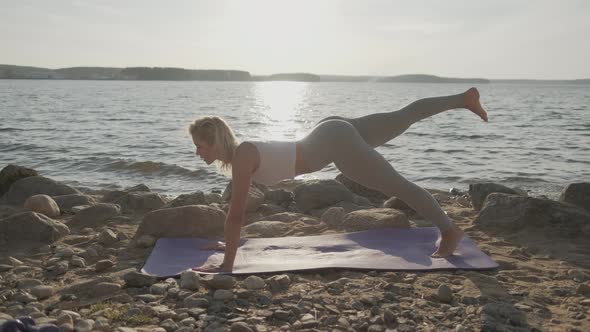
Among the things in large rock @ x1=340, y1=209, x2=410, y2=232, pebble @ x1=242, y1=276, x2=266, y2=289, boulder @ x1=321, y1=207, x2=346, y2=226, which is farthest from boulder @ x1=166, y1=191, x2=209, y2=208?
pebble @ x1=242, y1=276, x2=266, y2=289

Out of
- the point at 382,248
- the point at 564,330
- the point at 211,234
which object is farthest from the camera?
the point at 211,234

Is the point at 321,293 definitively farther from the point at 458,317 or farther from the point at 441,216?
the point at 441,216

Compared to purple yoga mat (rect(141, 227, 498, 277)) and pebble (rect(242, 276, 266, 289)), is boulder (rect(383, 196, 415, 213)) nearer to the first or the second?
purple yoga mat (rect(141, 227, 498, 277))

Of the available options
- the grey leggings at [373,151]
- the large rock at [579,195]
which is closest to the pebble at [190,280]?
the grey leggings at [373,151]

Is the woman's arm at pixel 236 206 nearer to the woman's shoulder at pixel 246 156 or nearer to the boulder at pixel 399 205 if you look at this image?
the woman's shoulder at pixel 246 156

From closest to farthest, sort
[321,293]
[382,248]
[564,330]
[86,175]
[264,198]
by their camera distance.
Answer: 1. [564,330]
2. [321,293]
3. [382,248]
4. [264,198]
5. [86,175]

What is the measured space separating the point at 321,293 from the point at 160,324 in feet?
3.54

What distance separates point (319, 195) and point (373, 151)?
244cm

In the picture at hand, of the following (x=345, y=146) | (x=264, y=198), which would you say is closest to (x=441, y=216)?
(x=345, y=146)

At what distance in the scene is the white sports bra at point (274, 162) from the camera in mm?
4359

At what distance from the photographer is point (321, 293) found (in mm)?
3637

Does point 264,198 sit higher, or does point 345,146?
point 345,146

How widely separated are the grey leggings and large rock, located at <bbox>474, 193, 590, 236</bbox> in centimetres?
133

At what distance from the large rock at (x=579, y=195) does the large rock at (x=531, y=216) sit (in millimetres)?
957
